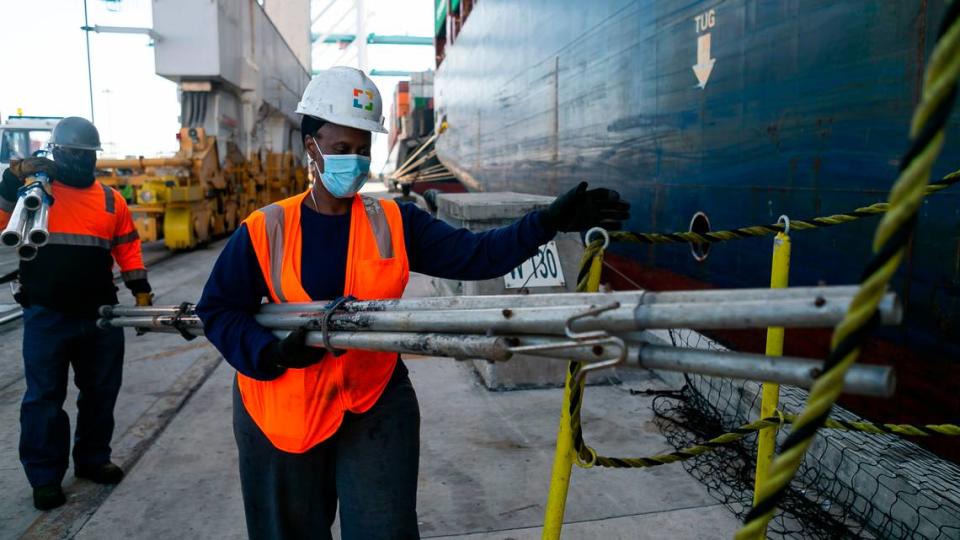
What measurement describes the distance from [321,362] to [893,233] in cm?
162

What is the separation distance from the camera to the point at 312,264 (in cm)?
221

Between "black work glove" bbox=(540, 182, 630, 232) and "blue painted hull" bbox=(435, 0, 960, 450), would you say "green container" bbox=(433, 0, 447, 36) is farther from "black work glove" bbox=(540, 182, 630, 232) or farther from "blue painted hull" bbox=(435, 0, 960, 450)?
"black work glove" bbox=(540, 182, 630, 232)

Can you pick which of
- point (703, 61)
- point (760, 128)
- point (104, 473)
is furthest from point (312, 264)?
point (703, 61)

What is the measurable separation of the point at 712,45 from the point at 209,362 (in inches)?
187

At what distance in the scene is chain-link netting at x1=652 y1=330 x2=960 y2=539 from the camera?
2.77 m

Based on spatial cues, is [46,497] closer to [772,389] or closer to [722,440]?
[722,440]

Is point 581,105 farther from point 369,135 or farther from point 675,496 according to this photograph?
point 369,135

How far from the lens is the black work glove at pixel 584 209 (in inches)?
85.3

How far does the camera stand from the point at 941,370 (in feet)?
10.1

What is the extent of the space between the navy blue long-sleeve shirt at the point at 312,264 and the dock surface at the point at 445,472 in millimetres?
1455

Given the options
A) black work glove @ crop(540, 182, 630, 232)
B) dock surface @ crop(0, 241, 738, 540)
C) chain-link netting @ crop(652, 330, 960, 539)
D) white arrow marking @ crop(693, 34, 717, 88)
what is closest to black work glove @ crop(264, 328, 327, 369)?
black work glove @ crop(540, 182, 630, 232)

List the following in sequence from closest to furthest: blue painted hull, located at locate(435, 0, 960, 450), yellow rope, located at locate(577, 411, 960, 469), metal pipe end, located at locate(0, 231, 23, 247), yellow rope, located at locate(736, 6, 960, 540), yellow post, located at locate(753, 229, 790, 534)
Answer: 1. yellow rope, located at locate(736, 6, 960, 540)
2. yellow rope, located at locate(577, 411, 960, 469)
3. yellow post, located at locate(753, 229, 790, 534)
4. blue painted hull, located at locate(435, 0, 960, 450)
5. metal pipe end, located at locate(0, 231, 23, 247)

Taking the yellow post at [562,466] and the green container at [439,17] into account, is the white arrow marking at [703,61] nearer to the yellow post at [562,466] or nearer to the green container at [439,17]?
the yellow post at [562,466]

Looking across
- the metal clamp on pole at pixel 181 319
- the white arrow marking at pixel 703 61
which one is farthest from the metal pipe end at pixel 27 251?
the white arrow marking at pixel 703 61
